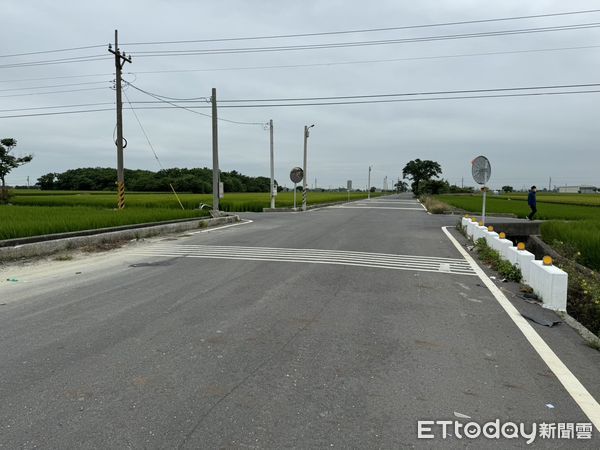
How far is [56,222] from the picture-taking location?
13.1 metres

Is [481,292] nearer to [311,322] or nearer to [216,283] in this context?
[311,322]

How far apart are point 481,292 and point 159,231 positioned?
40.0ft

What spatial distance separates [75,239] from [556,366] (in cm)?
1160

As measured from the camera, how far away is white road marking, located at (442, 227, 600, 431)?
3.38 m

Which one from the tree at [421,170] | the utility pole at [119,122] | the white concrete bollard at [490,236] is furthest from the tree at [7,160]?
the tree at [421,170]

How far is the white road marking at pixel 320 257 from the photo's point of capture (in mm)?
9766

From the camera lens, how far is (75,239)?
39.5 ft

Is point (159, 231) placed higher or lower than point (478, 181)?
lower

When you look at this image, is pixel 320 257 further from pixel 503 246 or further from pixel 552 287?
pixel 552 287

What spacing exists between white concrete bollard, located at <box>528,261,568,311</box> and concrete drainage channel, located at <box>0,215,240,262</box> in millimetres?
10732

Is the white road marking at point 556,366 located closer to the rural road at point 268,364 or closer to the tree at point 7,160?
the rural road at point 268,364

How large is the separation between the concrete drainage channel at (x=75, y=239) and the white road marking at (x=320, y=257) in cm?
157

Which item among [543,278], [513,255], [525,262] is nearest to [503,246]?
[513,255]

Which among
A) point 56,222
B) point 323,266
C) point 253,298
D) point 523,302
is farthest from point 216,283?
point 56,222
